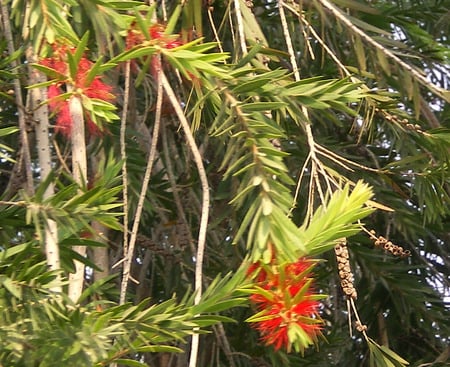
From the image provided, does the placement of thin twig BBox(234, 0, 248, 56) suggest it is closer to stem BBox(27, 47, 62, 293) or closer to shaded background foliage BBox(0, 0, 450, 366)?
shaded background foliage BBox(0, 0, 450, 366)

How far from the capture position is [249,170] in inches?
31.9

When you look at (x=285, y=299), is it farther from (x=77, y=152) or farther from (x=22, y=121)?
(x=22, y=121)

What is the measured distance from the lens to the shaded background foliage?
2.75ft

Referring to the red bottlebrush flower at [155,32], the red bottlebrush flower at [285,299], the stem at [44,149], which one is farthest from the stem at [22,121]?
the red bottlebrush flower at [285,299]

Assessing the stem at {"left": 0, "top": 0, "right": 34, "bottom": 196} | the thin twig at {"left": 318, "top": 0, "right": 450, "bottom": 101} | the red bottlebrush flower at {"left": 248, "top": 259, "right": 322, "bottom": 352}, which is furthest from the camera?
the thin twig at {"left": 318, "top": 0, "right": 450, "bottom": 101}

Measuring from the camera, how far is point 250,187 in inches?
30.7

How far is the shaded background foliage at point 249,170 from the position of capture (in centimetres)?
84

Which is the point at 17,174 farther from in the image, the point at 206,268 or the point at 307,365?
the point at 307,365

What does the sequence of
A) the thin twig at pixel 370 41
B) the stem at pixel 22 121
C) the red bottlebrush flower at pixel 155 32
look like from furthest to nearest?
the thin twig at pixel 370 41 < the stem at pixel 22 121 < the red bottlebrush flower at pixel 155 32

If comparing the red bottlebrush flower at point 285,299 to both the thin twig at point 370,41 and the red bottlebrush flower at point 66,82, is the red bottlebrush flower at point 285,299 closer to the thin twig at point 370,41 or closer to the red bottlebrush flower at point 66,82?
the red bottlebrush flower at point 66,82

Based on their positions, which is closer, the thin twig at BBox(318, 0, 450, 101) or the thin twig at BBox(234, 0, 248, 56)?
the thin twig at BBox(234, 0, 248, 56)

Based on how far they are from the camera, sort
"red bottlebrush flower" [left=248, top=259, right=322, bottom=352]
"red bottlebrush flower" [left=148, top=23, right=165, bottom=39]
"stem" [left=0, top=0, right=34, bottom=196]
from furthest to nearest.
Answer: "stem" [left=0, top=0, right=34, bottom=196], "red bottlebrush flower" [left=148, top=23, right=165, bottom=39], "red bottlebrush flower" [left=248, top=259, right=322, bottom=352]

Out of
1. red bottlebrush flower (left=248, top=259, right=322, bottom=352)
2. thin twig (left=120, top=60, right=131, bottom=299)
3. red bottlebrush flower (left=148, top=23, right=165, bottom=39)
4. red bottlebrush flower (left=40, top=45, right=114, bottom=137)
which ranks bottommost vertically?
red bottlebrush flower (left=248, top=259, right=322, bottom=352)

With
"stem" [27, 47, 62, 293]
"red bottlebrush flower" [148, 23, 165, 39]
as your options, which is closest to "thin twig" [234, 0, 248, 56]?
"red bottlebrush flower" [148, 23, 165, 39]
